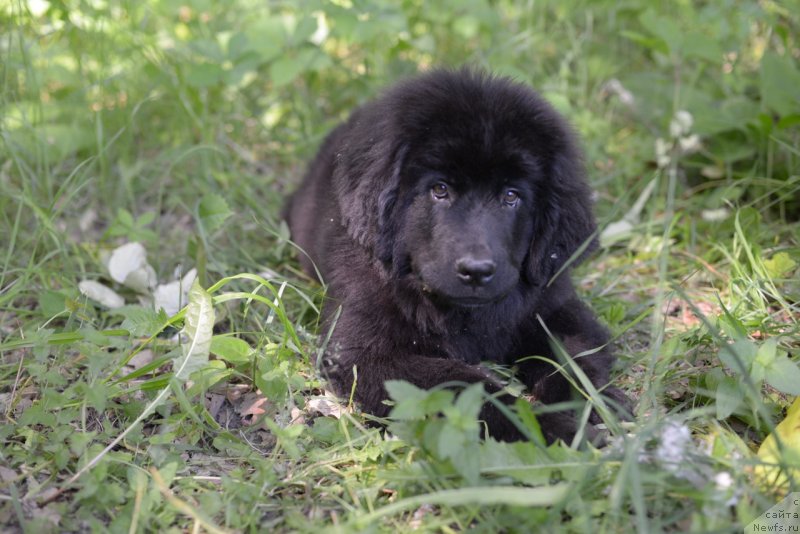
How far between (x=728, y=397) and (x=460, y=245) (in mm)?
975

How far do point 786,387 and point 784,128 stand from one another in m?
2.31

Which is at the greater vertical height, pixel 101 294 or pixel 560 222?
pixel 560 222

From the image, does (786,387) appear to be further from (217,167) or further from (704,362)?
(217,167)

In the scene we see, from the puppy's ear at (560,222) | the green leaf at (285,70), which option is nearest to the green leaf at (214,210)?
the green leaf at (285,70)

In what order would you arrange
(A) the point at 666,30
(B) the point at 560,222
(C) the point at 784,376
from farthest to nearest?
(A) the point at 666,30 → (B) the point at 560,222 → (C) the point at 784,376

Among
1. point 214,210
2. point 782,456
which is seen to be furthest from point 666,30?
point 782,456

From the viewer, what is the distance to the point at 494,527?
2.09m

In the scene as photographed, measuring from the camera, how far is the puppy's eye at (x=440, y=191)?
108 inches

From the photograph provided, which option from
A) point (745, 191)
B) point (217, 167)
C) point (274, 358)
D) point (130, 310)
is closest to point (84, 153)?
point (217, 167)

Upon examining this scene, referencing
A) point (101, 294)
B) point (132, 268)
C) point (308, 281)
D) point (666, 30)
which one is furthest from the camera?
point (666, 30)

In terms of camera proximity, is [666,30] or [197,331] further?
[666,30]

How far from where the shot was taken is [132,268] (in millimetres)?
3572

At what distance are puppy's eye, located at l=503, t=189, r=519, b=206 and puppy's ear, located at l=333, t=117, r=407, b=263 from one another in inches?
15.2

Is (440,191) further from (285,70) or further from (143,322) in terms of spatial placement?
Answer: (285,70)
